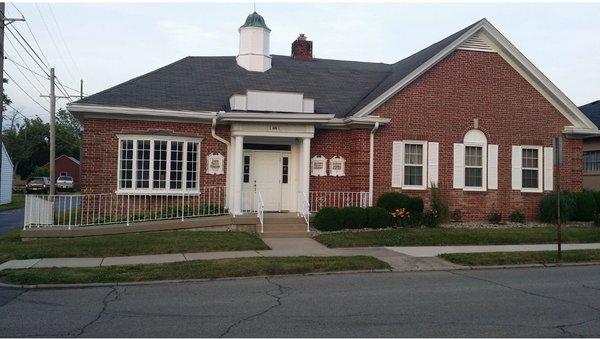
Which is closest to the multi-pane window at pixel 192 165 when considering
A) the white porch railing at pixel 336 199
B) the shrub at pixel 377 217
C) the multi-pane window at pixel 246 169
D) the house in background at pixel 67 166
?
the multi-pane window at pixel 246 169

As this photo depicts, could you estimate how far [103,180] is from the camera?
1738 cm

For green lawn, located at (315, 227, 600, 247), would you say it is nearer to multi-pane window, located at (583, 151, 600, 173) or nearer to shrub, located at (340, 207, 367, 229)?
shrub, located at (340, 207, 367, 229)

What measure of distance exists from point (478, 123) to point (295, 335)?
15.3 metres

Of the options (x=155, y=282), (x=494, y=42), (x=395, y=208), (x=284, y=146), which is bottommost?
(x=155, y=282)

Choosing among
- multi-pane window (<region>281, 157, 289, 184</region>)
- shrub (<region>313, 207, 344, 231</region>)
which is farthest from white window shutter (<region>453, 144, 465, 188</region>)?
multi-pane window (<region>281, 157, 289, 184</region>)

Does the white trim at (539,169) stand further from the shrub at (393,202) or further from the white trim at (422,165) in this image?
the shrub at (393,202)

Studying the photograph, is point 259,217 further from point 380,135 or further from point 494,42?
point 494,42

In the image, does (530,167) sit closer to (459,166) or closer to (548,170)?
(548,170)

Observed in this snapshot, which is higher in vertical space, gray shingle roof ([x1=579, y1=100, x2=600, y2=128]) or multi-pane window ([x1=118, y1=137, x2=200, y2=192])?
gray shingle roof ([x1=579, y1=100, x2=600, y2=128])

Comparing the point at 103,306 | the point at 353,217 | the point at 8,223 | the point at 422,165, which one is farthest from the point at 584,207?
the point at 8,223

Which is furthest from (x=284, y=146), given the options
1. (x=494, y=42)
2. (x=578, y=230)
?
(x=578, y=230)

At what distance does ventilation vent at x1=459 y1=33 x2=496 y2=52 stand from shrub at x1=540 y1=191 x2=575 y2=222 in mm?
5613

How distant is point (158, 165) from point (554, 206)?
1345cm

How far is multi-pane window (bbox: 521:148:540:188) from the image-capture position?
66.8 feet
